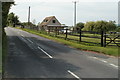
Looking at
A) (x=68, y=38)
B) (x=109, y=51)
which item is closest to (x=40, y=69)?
(x=109, y=51)

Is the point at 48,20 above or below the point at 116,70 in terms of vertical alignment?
above

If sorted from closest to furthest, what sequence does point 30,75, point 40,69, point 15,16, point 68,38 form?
point 30,75, point 40,69, point 68,38, point 15,16

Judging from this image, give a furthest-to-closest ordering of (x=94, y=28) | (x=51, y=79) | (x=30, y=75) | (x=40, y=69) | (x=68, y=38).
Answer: (x=94, y=28) → (x=68, y=38) → (x=40, y=69) → (x=30, y=75) → (x=51, y=79)

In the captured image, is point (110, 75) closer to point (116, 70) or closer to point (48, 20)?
point (116, 70)

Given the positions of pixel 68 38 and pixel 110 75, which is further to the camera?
pixel 68 38

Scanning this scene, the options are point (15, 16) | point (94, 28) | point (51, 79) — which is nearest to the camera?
point (51, 79)

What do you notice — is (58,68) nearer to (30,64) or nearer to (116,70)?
(30,64)

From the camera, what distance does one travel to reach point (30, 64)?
12.9 metres

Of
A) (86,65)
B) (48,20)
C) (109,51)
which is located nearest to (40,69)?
(86,65)

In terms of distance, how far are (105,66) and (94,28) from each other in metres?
71.7

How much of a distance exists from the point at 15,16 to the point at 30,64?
99871mm

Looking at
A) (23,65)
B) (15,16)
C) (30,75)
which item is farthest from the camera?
(15,16)

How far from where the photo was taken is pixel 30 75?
10.2 metres

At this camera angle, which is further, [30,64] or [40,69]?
[30,64]
